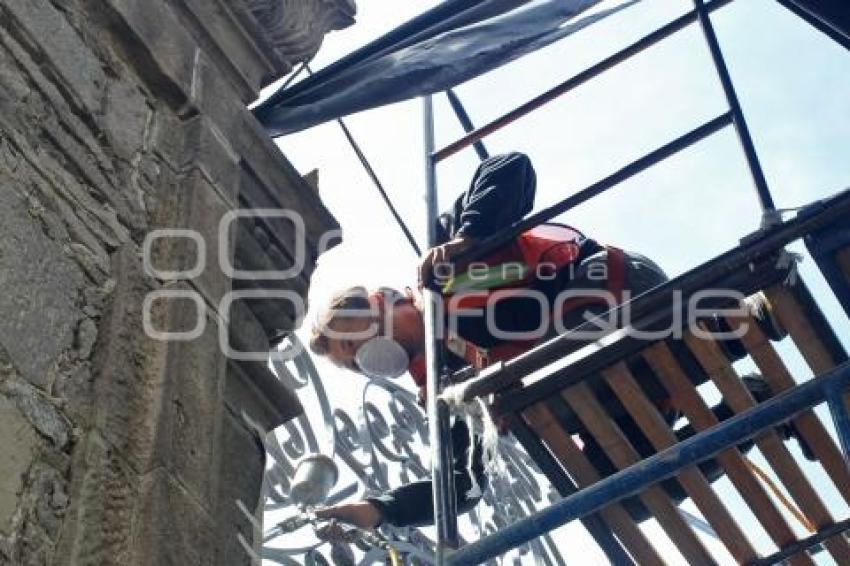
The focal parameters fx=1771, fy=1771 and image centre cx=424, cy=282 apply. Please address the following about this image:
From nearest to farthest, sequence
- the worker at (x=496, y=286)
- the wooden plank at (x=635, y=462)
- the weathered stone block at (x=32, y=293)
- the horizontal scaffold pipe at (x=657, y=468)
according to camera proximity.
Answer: the weathered stone block at (x=32, y=293)
the horizontal scaffold pipe at (x=657, y=468)
the wooden plank at (x=635, y=462)
the worker at (x=496, y=286)

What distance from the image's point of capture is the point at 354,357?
696cm

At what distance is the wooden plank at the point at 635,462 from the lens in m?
5.16

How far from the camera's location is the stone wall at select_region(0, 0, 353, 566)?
377cm

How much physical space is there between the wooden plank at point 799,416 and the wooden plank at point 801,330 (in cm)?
9

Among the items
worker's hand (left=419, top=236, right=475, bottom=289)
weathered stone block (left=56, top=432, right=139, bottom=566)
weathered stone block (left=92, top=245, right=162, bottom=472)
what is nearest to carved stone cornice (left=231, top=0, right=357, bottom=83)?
worker's hand (left=419, top=236, right=475, bottom=289)

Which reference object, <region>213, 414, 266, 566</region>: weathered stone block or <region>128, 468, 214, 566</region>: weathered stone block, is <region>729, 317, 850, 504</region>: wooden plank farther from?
<region>128, 468, 214, 566</region>: weathered stone block

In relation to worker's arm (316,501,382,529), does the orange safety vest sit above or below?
above

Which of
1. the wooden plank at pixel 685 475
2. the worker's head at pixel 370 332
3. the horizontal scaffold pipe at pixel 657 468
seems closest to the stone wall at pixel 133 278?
the horizontal scaffold pipe at pixel 657 468

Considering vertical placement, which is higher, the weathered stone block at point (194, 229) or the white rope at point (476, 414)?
the weathered stone block at point (194, 229)

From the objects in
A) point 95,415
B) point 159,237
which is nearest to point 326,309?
point 159,237

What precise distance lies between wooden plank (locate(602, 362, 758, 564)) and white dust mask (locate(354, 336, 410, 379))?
165cm

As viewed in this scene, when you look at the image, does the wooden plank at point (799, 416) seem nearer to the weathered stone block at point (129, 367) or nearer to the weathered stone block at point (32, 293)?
the weathered stone block at point (129, 367)

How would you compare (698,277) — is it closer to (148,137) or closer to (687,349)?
(687,349)

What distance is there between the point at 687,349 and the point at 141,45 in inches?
70.1
